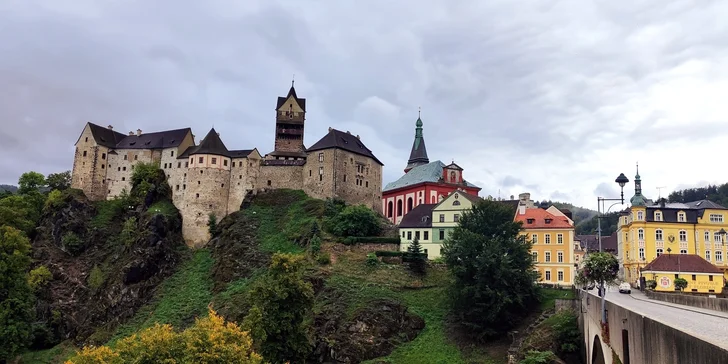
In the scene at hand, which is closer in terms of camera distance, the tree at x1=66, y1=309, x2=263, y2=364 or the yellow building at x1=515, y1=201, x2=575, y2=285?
the tree at x1=66, y1=309, x2=263, y2=364

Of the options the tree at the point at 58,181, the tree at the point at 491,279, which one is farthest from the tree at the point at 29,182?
the tree at the point at 491,279

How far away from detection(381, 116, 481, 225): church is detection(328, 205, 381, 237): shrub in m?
13.9

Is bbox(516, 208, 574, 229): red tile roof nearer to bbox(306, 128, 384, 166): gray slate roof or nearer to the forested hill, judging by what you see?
bbox(306, 128, 384, 166): gray slate roof

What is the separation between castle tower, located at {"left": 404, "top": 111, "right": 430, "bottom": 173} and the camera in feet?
342

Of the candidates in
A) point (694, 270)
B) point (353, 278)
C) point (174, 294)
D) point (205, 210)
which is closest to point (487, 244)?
point (353, 278)

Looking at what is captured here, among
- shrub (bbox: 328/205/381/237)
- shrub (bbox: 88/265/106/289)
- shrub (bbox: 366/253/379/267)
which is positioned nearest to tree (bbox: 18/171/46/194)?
shrub (bbox: 88/265/106/289)

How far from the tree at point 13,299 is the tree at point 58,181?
30383mm

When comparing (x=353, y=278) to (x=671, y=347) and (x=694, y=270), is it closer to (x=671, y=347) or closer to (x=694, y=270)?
(x=694, y=270)

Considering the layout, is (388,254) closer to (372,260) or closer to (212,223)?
(372,260)

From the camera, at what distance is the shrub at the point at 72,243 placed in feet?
232

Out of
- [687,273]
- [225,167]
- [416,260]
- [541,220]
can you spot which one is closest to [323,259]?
[416,260]

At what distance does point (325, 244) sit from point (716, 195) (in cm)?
12234

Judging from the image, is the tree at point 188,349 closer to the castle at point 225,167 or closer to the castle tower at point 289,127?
the castle at point 225,167

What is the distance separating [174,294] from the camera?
204 ft
